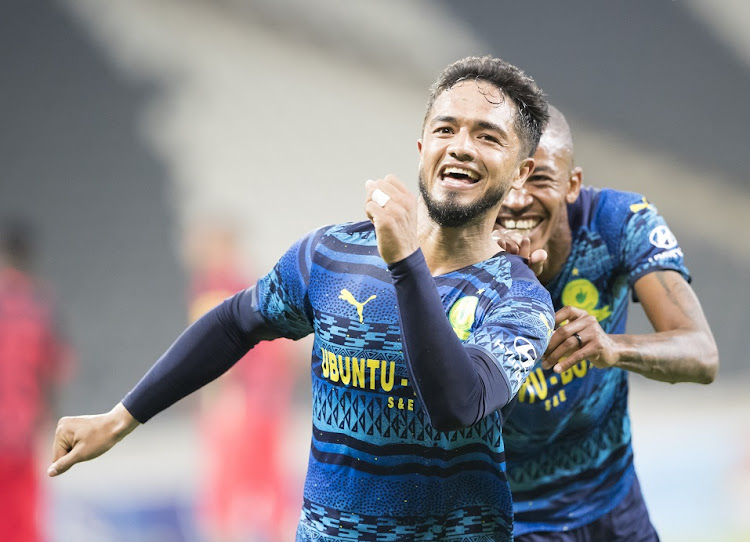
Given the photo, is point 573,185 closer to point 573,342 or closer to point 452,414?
point 573,342

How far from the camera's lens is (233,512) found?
6922mm

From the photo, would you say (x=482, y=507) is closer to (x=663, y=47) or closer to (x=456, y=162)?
(x=456, y=162)

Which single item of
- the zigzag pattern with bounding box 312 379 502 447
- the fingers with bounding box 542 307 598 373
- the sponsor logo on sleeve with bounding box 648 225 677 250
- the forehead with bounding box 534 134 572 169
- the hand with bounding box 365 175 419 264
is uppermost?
the forehead with bounding box 534 134 572 169

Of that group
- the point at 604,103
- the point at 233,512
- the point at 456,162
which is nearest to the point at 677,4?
the point at 604,103

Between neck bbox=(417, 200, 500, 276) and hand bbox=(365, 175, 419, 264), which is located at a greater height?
neck bbox=(417, 200, 500, 276)

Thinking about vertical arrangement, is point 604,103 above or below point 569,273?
above

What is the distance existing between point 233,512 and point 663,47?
572cm

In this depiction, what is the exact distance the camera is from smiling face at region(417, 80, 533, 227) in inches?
91.0

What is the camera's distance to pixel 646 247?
306cm

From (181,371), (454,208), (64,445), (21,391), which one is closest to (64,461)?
(64,445)

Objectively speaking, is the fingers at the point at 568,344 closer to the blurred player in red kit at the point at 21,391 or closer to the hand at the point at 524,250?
the hand at the point at 524,250

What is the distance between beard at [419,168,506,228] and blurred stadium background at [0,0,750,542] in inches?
192

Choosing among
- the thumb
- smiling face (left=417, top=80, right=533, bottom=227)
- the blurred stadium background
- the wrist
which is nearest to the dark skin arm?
smiling face (left=417, top=80, right=533, bottom=227)

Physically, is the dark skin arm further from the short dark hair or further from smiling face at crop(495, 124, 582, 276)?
the short dark hair
